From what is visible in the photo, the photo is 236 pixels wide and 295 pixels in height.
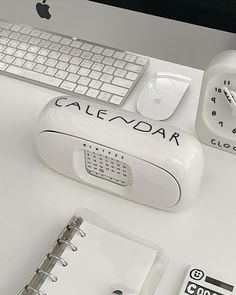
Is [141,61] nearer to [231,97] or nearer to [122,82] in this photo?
[122,82]

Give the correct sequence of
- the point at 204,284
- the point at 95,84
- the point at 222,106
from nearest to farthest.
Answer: the point at 204,284 < the point at 222,106 < the point at 95,84

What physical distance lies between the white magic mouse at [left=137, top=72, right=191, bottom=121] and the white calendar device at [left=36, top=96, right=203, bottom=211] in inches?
4.5

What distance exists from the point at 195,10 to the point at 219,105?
0.38 feet

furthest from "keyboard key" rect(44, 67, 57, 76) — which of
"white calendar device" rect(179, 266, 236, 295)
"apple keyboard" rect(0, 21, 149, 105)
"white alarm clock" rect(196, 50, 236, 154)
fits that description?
"white calendar device" rect(179, 266, 236, 295)

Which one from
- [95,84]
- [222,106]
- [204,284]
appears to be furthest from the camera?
[95,84]

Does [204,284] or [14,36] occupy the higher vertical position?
[14,36]

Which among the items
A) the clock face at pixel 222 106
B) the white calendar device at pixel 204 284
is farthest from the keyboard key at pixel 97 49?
the white calendar device at pixel 204 284

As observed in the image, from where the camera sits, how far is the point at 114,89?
0.67 meters

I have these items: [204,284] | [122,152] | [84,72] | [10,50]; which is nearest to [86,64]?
[84,72]

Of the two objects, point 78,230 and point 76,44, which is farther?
point 76,44

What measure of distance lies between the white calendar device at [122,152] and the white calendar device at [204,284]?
0.27 feet

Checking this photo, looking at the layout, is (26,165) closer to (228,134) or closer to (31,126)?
(31,126)

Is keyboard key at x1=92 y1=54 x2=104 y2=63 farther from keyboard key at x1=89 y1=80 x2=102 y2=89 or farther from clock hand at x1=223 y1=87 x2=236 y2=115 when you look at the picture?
clock hand at x1=223 y1=87 x2=236 y2=115

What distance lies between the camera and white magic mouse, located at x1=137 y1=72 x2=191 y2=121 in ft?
2.16
